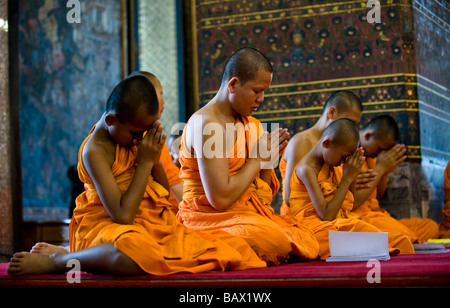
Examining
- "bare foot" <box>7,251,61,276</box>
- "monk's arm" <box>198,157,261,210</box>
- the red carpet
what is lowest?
the red carpet

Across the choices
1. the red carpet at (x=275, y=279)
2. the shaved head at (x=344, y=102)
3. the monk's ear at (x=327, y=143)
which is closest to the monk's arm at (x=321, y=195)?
the monk's ear at (x=327, y=143)

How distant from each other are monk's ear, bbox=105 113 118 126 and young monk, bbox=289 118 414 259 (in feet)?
5.63

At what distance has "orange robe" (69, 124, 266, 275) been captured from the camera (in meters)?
3.04

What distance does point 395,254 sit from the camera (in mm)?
4184

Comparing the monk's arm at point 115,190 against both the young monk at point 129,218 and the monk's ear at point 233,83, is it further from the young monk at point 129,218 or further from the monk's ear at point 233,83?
the monk's ear at point 233,83

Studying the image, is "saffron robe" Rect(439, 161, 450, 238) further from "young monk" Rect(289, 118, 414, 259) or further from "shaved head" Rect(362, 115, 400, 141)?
"young monk" Rect(289, 118, 414, 259)

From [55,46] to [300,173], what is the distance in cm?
483

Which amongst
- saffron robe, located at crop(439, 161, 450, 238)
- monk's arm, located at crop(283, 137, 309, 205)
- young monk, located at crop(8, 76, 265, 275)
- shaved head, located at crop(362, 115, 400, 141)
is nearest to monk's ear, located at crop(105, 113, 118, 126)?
young monk, located at crop(8, 76, 265, 275)

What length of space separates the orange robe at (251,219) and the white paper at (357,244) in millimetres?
251

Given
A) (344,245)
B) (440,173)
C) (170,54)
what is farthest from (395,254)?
(170,54)

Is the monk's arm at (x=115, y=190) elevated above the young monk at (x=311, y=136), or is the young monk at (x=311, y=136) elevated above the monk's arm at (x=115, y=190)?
the young monk at (x=311, y=136)

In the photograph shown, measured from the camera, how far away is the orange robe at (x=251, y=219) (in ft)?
12.0

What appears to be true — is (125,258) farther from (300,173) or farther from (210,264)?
(300,173)

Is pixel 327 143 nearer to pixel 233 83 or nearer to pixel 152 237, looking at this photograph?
pixel 233 83
